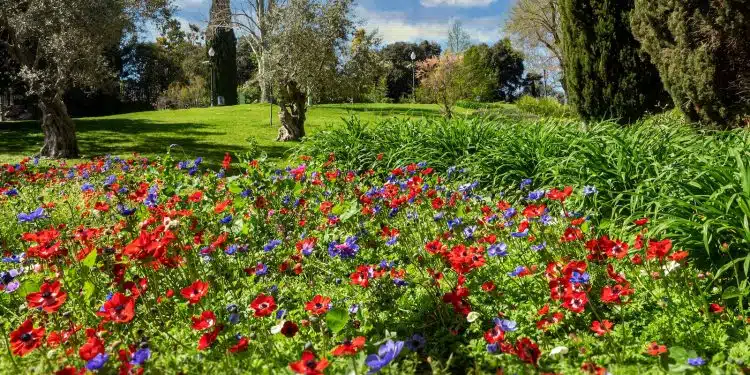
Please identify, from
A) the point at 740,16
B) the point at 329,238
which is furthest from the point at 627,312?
the point at 740,16

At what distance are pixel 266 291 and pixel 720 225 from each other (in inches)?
109

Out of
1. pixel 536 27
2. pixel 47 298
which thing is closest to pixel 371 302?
pixel 47 298

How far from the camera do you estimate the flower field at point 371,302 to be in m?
2.18

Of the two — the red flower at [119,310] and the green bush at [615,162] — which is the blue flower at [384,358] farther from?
the green bush at [615,162]

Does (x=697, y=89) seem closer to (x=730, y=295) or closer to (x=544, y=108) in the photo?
(x=730, y=295)

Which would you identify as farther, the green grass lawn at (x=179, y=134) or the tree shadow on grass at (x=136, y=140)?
the green grass lawn at (x=179, y=134)

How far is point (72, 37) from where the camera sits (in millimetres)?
10094

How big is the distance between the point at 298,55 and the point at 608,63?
8385 mm

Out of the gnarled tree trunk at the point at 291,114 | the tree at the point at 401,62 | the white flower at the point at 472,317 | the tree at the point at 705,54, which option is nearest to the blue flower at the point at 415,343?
the white flower at the point at 472,317

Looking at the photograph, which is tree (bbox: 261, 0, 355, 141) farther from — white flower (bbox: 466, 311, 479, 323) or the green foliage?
the green foliage

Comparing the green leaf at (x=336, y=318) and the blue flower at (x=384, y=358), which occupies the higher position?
the blue flower at (x=384, y=358)

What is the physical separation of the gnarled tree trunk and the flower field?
29.3 ft

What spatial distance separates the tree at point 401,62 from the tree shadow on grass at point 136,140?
2501 cm

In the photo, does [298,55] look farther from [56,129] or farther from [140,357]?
[140,357]
